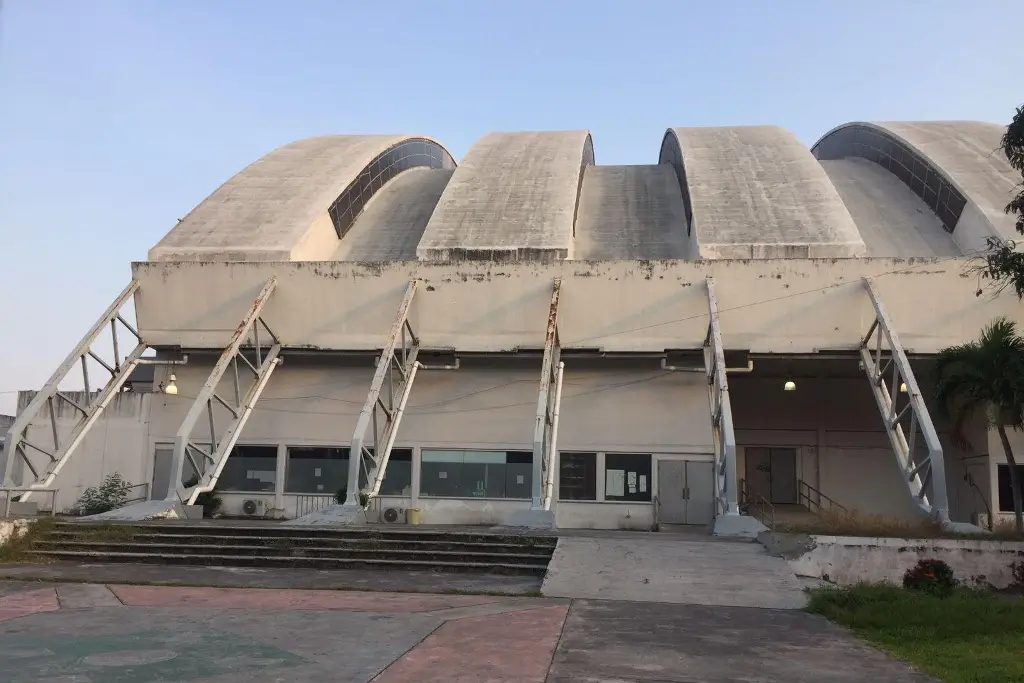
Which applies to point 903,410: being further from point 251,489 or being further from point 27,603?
point 27,603

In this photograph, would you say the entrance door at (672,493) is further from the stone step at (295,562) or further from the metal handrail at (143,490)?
the metal handrail at (143,490)

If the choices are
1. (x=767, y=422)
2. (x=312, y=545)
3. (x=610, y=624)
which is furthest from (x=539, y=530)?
(x=767, y=422)

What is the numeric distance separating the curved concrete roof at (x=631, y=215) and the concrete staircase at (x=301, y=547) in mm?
13287

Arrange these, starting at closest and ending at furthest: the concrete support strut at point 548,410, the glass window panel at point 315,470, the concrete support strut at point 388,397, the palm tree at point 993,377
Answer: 1. the palm tree at point 993,377
2. the concrete support strut at point 548,410
3. the concrete support strut at point 388,397
4. the glass window panel at point 315,470

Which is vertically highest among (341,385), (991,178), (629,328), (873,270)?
(991,178)

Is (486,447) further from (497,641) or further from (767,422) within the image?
(497,641)

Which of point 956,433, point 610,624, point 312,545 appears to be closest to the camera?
point 610,624

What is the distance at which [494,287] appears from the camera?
72.9ft

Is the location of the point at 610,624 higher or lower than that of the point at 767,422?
lower

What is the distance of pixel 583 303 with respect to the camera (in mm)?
22000

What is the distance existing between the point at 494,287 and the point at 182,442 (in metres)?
8.55

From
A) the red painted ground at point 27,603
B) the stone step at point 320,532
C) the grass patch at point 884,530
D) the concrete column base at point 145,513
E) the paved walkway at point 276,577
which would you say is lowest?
the red painted ground at point 27,603

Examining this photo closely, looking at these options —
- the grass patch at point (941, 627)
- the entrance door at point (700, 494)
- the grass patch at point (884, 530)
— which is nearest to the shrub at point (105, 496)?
the entrance door at point (700, 494)

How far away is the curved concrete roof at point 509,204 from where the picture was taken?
23250mm
